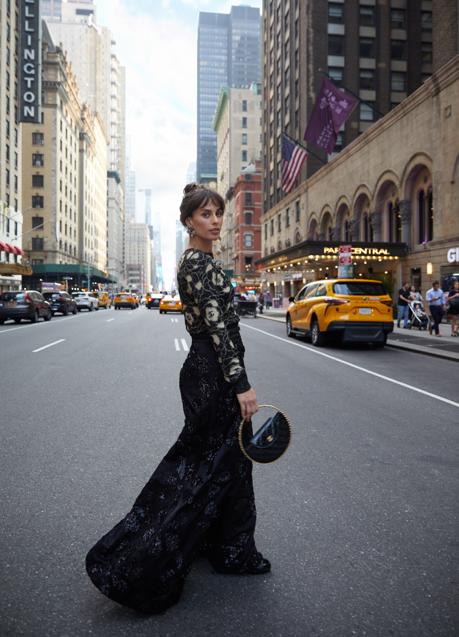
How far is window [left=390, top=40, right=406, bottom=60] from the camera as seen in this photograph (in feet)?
168

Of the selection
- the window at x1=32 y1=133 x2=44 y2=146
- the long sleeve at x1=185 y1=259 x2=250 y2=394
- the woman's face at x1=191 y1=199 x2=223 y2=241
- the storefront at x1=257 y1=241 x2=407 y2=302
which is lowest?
the long sleeve at x1=185 y1=259 x2=250 y2=394

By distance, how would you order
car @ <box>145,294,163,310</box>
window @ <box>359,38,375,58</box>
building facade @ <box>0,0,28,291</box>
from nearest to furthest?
building facade @ <box>0,0,28,291</box>
window @ <box>359,38,375,58</box>
car @ <box>145,294,163,310</box>

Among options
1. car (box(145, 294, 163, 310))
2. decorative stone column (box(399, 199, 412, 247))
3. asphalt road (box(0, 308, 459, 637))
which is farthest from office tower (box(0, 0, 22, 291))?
asphalt road (box(0, 308, 459, 637))

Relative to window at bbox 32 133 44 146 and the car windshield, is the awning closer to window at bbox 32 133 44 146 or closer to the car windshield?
window at bbox 32 133 44 146

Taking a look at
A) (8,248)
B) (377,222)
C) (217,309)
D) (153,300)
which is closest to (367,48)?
(377,222)

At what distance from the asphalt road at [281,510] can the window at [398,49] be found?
52.2 meters

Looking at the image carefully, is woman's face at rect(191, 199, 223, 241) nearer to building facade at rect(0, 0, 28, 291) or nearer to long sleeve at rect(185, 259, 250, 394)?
long sleeve at rect(185, 259, 250, 394)

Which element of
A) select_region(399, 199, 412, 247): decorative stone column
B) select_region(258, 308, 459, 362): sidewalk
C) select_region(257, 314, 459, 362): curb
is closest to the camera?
select_region(257, 314, 459, 362): curb

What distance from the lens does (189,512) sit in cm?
245

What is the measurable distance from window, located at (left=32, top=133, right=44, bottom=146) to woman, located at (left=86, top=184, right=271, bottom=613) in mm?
81873

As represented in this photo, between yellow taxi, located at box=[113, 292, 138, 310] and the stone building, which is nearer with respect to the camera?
the stone building

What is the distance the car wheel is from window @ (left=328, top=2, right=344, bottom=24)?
45.3 m

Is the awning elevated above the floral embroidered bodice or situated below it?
above

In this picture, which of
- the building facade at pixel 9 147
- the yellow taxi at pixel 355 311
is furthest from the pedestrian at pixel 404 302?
the building facade at pixel 9 147
